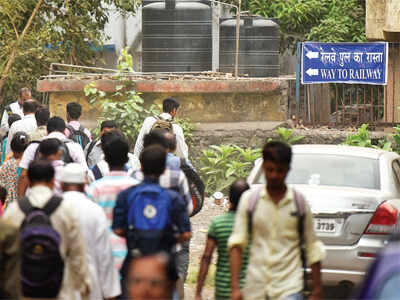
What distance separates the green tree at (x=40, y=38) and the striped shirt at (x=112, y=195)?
11302 mm

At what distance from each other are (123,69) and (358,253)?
8.55 meters

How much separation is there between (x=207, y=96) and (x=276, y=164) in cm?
1071

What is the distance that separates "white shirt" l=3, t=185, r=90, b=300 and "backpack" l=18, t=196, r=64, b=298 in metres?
0.20

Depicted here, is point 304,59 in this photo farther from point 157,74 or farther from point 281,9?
point 281,9

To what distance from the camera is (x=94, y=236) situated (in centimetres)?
650

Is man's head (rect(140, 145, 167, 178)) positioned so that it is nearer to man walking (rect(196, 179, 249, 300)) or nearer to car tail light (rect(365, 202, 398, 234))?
man walking (rect(196, 179, 249, 300))

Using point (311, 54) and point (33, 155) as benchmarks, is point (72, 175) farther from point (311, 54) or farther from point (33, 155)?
point (311, 54)

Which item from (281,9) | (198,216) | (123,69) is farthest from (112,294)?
(281,9)

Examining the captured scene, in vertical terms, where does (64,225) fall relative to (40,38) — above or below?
below

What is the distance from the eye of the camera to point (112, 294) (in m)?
6.67

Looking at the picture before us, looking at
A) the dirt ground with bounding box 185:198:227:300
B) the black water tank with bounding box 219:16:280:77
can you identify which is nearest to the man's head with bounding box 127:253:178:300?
the dirt ground with bounding box 185:198:227:300

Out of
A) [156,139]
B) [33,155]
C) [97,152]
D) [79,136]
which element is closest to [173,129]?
[79,136]

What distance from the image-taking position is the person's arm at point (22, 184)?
918cm

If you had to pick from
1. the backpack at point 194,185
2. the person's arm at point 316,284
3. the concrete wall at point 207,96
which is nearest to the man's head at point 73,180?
the person's arm at point 316,284
